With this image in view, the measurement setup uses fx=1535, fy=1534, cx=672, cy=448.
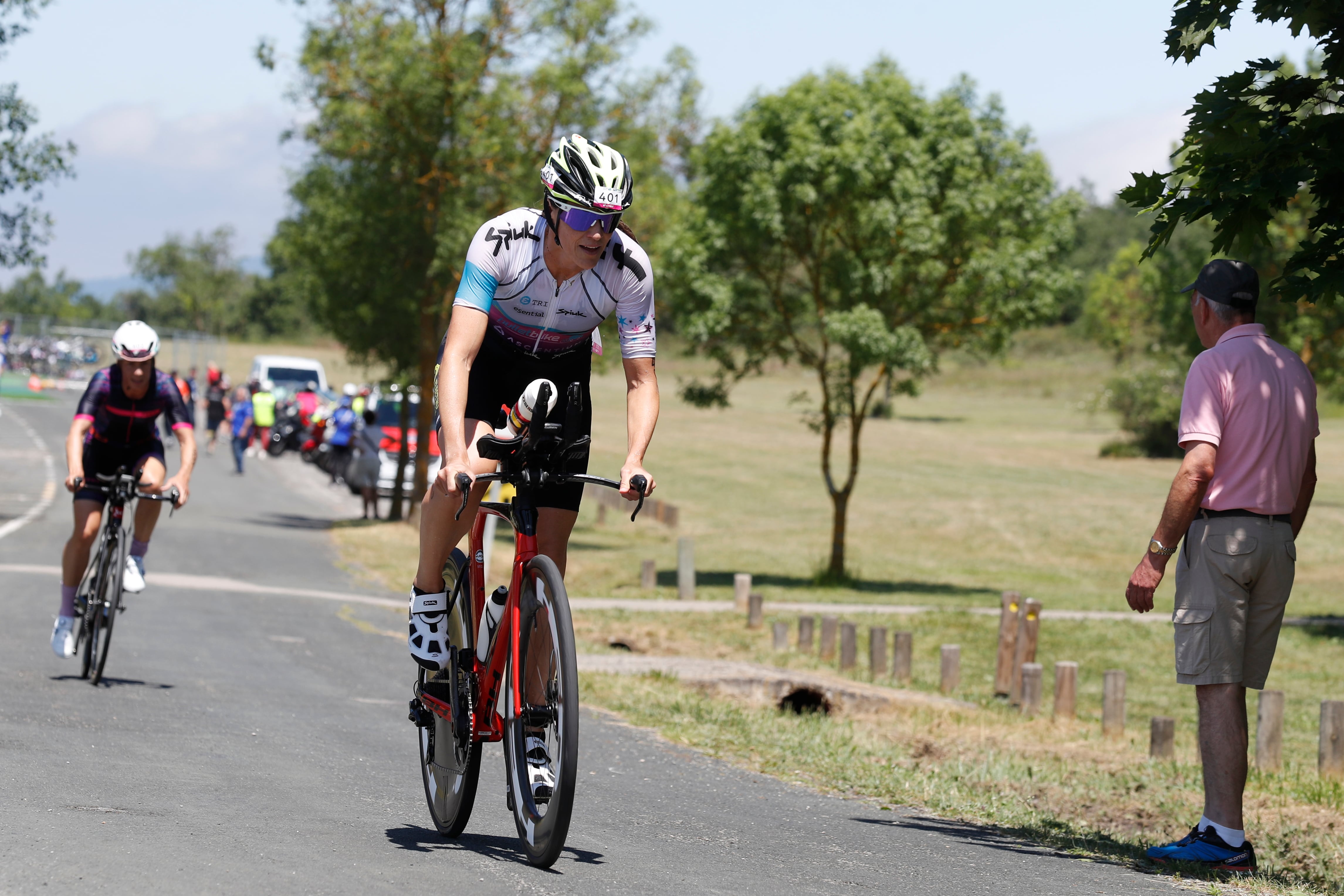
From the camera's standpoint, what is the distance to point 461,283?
5031 mm

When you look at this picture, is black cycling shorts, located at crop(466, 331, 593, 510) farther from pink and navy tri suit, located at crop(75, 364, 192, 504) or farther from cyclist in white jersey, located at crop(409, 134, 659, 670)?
pink and navy tri suit, located at crop(75, 364, 192, 504)

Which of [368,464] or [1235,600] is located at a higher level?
[368,464]

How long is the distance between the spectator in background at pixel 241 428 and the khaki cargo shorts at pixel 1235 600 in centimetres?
3330

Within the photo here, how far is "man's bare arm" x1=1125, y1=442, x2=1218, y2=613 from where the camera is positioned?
5812 mm

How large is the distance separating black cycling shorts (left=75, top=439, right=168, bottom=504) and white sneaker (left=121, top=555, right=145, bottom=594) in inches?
17.2

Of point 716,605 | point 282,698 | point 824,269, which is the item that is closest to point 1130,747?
point 282,698

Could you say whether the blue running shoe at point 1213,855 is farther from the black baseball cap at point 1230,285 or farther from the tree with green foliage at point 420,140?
the tree with green foliage at point 420,140

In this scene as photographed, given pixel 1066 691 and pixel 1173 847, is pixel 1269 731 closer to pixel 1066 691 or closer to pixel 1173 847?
pixel 1066 691

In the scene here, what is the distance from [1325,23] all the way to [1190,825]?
3702 millimetres

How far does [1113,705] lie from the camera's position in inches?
470

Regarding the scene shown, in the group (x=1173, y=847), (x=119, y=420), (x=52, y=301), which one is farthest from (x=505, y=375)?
(x=52, y=301)

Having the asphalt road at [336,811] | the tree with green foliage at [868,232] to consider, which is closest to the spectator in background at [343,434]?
the tree with green foliage at [868,232]

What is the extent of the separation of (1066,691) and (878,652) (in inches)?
97.5

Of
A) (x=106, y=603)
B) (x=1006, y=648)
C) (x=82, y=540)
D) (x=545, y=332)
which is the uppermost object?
(x=545, y=332)
